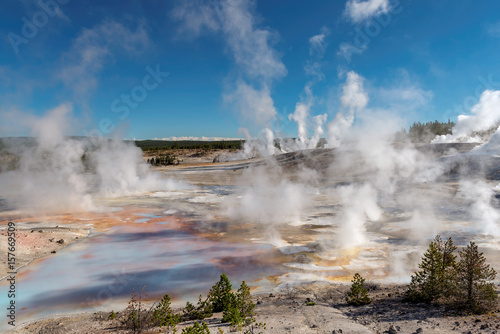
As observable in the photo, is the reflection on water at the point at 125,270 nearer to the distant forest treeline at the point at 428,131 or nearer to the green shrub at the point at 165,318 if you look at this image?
the green shrub at the point at 165,318

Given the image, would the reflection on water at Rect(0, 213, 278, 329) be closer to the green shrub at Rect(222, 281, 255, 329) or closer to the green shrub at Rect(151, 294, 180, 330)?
the green shrub at Rect(151, 294, 180, 330)

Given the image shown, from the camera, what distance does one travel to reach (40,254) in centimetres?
1284

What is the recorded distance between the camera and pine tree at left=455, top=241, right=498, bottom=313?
263 inches

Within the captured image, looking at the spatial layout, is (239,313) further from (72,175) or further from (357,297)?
(72,175)

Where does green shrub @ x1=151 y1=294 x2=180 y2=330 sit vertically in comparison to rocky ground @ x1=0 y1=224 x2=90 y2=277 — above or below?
below

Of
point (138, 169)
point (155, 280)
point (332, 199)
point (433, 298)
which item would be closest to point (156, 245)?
point (155, 280)

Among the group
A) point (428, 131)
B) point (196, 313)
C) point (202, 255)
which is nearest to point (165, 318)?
point (196, 313)

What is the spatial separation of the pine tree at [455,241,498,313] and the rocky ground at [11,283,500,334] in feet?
0.84

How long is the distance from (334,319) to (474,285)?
11.4ft

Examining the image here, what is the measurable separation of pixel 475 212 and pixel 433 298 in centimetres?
1540

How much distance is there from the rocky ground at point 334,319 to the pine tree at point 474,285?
0.84 ft

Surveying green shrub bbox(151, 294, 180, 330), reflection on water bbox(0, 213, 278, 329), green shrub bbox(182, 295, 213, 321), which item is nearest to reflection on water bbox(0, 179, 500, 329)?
reflection on water bbox(0, 213, 278, 329)

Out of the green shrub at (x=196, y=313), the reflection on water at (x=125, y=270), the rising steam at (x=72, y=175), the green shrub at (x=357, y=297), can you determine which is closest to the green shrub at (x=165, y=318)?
the green shrub at (x=196, y=313)

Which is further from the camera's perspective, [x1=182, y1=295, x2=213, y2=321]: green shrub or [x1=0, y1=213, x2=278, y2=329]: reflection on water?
[x1=0, y1=213, x2=278, y2=329]: reflection on water
